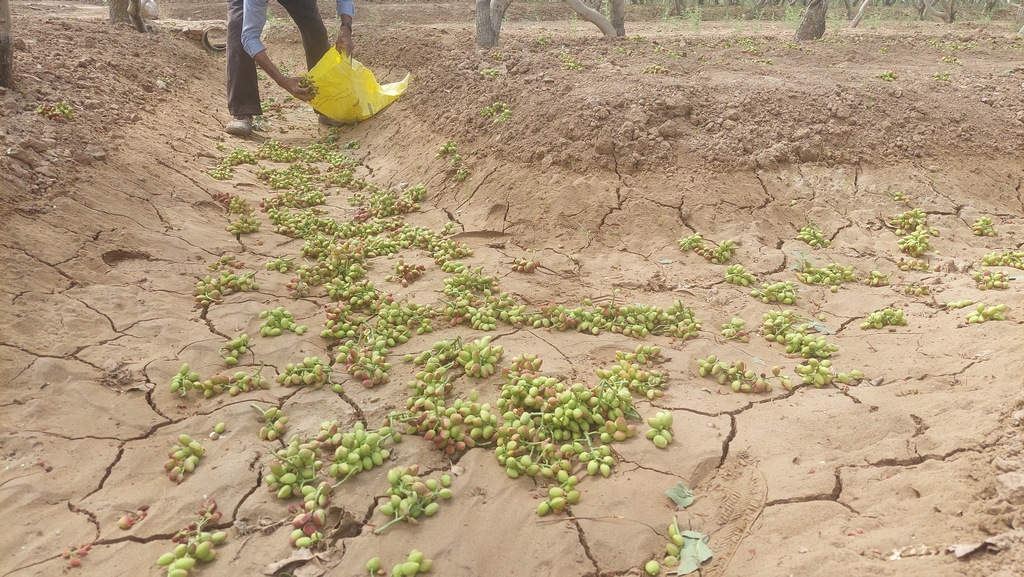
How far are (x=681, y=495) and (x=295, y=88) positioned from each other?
19.6 ft

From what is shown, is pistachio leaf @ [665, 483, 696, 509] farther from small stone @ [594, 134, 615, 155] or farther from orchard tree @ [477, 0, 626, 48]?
orchard tree @ [477, 0, 626, 48]

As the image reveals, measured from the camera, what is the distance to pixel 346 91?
739cm

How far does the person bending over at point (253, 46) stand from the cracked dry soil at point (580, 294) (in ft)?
1.76

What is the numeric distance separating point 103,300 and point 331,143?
4.40 metres

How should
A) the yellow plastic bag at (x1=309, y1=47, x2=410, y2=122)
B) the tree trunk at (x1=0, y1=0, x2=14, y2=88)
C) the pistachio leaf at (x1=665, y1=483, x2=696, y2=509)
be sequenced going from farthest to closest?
the yellow plastic bag at (x1=309, y1=47, x2=410, y2=122)
the tree trunk at (x1=0, y1=0, x2=14, y2=88)
the pistachio leaf at (x1=665, y1=483, x2=696, y2=509)

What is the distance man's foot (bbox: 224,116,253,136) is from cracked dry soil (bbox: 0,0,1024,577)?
0.26 m

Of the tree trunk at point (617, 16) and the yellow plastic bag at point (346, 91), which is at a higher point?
the tree trunk at point (617, 16)

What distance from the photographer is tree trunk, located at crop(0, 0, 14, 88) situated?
16.5ft

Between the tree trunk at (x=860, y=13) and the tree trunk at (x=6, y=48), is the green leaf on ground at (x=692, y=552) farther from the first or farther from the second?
the tree trunk at (x=860, y=13)

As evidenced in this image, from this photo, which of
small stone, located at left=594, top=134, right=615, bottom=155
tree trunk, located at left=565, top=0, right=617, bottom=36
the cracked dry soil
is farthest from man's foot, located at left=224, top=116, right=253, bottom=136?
tree trunk, located at left=565, top=0, right=617, bottom=36

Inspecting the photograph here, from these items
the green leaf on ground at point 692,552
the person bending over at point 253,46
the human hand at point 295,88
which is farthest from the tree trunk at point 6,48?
the green leaf on ground at point 692,552

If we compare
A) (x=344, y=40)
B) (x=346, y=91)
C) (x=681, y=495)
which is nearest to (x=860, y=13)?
(x=346, y=91)

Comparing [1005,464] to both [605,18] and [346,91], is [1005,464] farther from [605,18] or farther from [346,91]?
[605,18]

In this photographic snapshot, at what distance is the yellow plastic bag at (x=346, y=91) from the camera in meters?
6.95
